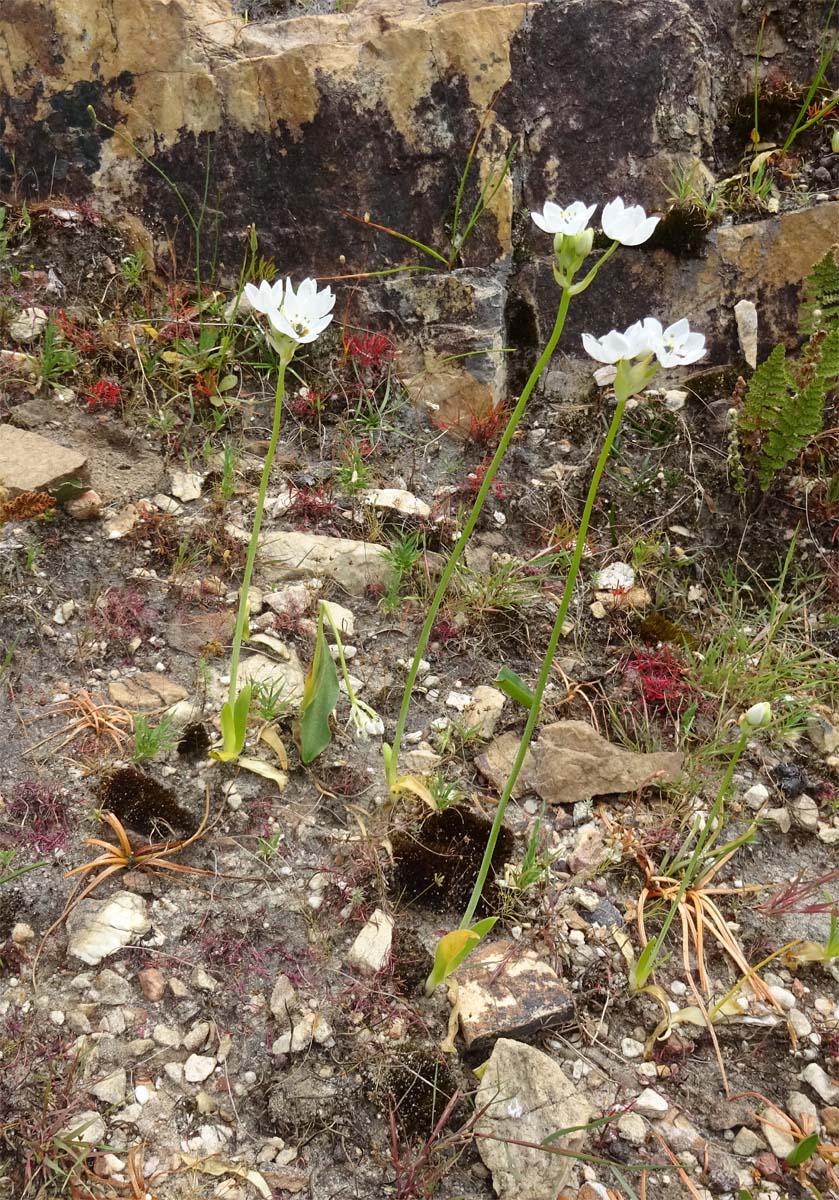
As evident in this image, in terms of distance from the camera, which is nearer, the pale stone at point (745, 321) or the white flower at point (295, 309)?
the white flower at point (295, 309)

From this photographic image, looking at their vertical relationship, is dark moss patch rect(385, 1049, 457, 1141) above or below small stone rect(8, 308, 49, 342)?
below

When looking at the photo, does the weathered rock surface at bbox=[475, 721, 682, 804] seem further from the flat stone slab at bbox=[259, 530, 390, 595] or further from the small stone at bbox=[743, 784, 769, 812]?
the flat stone slab at bbox=[259, 530, 390, 595]

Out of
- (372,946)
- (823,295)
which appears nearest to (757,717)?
(372,946)

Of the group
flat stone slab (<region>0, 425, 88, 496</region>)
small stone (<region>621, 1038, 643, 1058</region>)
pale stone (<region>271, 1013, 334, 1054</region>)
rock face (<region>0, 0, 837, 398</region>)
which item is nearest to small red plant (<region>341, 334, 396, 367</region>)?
rock face (<region>0, 0, 837, 398</region>)

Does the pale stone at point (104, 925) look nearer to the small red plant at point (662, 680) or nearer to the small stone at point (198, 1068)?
the small stone at point (198, 1068)

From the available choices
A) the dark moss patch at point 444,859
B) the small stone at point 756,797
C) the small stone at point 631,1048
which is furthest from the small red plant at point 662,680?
the small stone at point 631,1048

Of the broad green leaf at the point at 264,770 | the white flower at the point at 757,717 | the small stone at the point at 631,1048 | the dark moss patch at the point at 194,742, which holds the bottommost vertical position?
the small stone at the point at 631,1048
